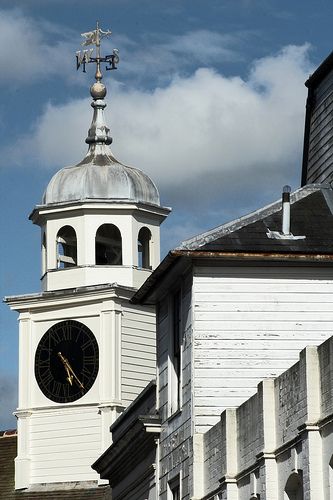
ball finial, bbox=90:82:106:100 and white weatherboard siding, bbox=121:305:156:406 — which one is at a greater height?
ball finial, bbox=90:82:106:100

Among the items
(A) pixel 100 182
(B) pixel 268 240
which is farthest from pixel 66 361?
(B) pixel 268 240

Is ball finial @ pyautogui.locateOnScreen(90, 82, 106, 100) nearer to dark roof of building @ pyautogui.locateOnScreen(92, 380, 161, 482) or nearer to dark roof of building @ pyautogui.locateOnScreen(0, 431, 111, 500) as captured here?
dark roof of building @ pyautogui.locateOnScreen(0, 431, 111, 500)

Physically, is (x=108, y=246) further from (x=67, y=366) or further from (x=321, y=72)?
(x=321, y=72)

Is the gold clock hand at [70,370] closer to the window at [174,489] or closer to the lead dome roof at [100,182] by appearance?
the lead dome roof at [100,182]

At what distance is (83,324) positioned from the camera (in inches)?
2601

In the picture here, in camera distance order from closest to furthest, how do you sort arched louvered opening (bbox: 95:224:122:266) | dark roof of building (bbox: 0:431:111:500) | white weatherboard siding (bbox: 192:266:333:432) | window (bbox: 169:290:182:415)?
1. white weatherboard siding (bbox: 192:266:333:432)
2. window (bbox: 169:290:182:415)
3. dark roof of building (bbox: 0:431:111:500)
4. arched louvered opening (bbox: 95:224:122:266)

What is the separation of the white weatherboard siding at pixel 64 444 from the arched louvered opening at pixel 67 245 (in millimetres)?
4887

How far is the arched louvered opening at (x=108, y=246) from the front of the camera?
221 feet

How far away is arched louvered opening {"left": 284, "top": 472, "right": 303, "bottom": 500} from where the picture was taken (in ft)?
90.8

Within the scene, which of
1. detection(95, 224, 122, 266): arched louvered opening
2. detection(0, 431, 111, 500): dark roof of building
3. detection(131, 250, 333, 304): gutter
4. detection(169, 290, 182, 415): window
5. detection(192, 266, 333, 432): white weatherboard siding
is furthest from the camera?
detection(95, 224, 122, 266): arched louvered opening

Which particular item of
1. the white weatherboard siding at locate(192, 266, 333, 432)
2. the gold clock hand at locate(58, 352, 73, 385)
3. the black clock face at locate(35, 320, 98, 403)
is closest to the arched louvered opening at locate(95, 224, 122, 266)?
the black clock face at locate(35, 320, 98, 403)

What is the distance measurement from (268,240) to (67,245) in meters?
33.0

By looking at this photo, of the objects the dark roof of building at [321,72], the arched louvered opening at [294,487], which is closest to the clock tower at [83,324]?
the dark roof of building at [321,72]

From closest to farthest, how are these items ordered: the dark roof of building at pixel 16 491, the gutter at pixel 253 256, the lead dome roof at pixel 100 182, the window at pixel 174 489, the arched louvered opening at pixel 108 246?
the gutter at pixel 253 256 → the window at pixel 174 489 → the dark roof of building at pixel 16 491 → the lead dome roof at pixel 100 182 → the arched louvered opening at pixel 108 246
